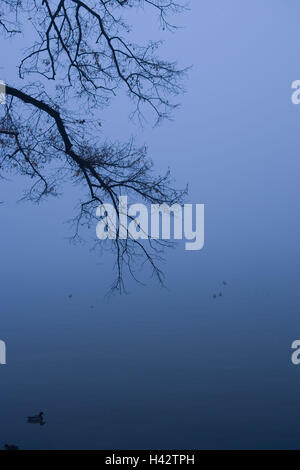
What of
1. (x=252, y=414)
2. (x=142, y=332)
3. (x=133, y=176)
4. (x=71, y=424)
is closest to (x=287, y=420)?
(x=252, y=414)

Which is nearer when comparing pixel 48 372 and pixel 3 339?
pixel 48 372

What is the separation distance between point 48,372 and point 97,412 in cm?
249

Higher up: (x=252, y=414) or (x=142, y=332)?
(x=142, y=332)

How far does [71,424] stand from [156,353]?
14.0ft

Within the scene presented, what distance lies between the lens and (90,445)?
23.8 ft

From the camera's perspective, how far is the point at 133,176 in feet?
29.6
